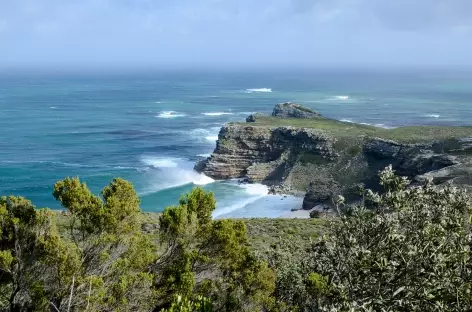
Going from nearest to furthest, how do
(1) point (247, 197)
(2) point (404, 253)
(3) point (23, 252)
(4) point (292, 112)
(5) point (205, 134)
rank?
(2) point (404, 253) < (3) point (23, 252) < (1) point (247, 197) < (5) point (205, 134) < (4) point (292, 112)

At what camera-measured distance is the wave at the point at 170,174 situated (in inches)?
3205

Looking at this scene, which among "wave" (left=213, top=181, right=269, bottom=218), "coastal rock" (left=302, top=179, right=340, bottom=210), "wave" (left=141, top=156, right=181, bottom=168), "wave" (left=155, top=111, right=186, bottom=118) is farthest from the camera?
"wave" (left=155, top=111, right=186, bottom=118)

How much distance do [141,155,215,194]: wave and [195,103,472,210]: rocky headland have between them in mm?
2493

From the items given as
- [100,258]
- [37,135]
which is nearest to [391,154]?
[100,258]

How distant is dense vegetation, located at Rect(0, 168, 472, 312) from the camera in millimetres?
9727

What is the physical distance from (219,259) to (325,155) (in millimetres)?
66668

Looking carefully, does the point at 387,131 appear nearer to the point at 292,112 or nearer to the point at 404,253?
the point at 292,112

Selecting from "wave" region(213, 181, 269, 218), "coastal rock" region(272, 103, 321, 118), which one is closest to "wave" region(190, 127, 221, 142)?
"coastal rock" region(272, 103, 321, 118)

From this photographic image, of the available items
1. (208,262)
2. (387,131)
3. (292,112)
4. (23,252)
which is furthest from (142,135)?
(23,252)

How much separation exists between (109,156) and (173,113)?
55.7m

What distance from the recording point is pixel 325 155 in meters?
85.2

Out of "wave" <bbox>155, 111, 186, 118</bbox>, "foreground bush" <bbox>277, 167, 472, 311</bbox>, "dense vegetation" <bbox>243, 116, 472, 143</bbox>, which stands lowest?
"wave" <bbox>155, 111, 186, 118</bbox>

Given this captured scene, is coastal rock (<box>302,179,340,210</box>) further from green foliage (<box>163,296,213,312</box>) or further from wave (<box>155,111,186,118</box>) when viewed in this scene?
wave (<box>155,111,186,118</box>)

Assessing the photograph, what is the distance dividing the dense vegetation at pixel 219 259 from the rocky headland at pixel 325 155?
49.0m
